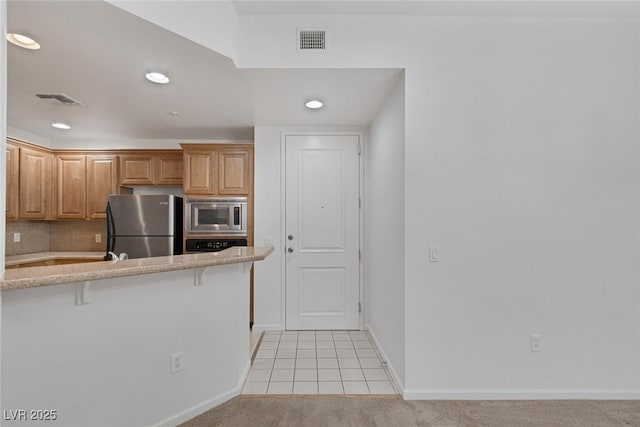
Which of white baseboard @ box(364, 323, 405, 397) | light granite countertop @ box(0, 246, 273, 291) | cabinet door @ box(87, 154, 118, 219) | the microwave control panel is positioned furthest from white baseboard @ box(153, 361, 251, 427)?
cabinet door @ box(87, 154, 118, 219)

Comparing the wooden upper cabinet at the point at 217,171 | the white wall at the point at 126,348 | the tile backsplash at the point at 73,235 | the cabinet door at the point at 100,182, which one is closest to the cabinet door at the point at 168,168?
the wooden upper cabinet at the point at 217,171

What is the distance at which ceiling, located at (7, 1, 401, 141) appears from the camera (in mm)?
1829

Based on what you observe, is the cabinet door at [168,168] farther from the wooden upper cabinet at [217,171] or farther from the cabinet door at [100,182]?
the cabinet door at [100,182]

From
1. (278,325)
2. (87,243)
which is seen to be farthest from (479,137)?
(87,243)

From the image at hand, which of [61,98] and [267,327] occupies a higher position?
[61,98]

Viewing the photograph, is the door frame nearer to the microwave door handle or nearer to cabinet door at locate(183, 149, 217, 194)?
the microwave door handle

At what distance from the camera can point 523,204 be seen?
2.30 metres

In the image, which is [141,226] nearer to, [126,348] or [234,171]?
[234,171]

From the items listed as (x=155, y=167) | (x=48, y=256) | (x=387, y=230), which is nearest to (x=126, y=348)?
(x=387, y=230)

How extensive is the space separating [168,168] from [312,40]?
8.94ft

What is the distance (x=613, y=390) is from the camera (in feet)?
7.50

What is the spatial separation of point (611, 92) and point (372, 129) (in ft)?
6.34

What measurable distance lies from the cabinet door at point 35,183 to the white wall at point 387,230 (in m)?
3.91

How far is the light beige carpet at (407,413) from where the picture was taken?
80.4 inches
